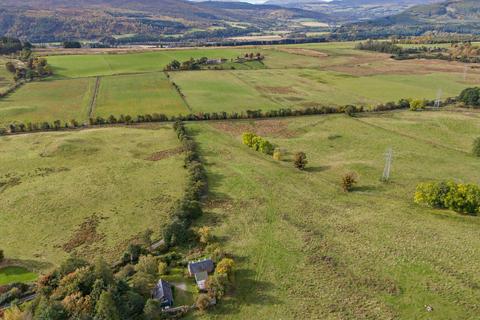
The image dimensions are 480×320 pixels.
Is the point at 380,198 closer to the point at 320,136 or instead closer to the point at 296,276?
the point at 296,276

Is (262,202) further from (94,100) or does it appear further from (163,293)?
(94,100)

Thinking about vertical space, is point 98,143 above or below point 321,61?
below

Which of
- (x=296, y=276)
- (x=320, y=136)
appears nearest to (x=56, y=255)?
(x=296, y=276)

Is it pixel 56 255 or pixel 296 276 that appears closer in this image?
pixel 296 276

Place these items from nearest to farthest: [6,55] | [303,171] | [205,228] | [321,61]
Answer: [205,228], [303,171], [6,55], [321,61]

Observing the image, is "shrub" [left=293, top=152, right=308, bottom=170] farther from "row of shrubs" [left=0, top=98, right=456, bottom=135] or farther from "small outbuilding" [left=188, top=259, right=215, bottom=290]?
"row of shrubs" [left=0, top=98, right=456, bottom=135]

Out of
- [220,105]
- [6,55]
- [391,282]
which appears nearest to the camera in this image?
[391,282]

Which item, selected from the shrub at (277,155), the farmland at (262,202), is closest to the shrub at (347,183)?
the farmland at (262,202)

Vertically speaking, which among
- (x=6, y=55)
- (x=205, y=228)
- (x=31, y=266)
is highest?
(x=6, y=55)
